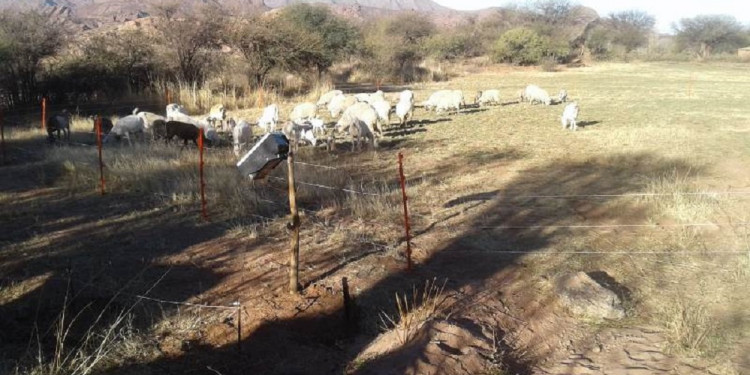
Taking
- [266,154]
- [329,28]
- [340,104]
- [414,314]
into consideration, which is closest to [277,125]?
[340,104]

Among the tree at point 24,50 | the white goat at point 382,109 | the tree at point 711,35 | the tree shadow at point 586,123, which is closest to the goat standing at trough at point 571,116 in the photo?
the tree shadow at point 586,123

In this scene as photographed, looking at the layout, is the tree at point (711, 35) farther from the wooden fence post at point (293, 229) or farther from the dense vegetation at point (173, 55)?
the wooden fence post at point (293, 229)

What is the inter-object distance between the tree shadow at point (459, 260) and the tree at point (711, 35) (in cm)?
5362

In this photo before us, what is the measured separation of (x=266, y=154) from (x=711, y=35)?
211 feet

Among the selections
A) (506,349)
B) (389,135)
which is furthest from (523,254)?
(389,135)

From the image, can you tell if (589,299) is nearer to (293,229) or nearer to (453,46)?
(293,229)

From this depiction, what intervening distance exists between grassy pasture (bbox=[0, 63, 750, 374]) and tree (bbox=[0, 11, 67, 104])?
9.12m

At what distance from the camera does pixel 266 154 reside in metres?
5.62

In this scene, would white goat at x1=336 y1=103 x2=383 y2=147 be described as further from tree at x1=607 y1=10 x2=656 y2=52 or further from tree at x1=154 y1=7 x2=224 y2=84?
tree at x1=607 y1=10 x2=656 y2=52

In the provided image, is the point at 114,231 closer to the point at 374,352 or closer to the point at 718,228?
the point at 374,352

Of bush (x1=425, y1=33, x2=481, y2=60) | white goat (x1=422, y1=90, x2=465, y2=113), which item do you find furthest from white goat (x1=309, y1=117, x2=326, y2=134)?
bush (x1=425, y1=33, x2=481, y2=60)

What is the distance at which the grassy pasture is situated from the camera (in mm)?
5695

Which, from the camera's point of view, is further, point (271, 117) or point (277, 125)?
point (277, 125)

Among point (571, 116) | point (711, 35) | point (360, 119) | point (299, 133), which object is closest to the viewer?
point (299, 133)
